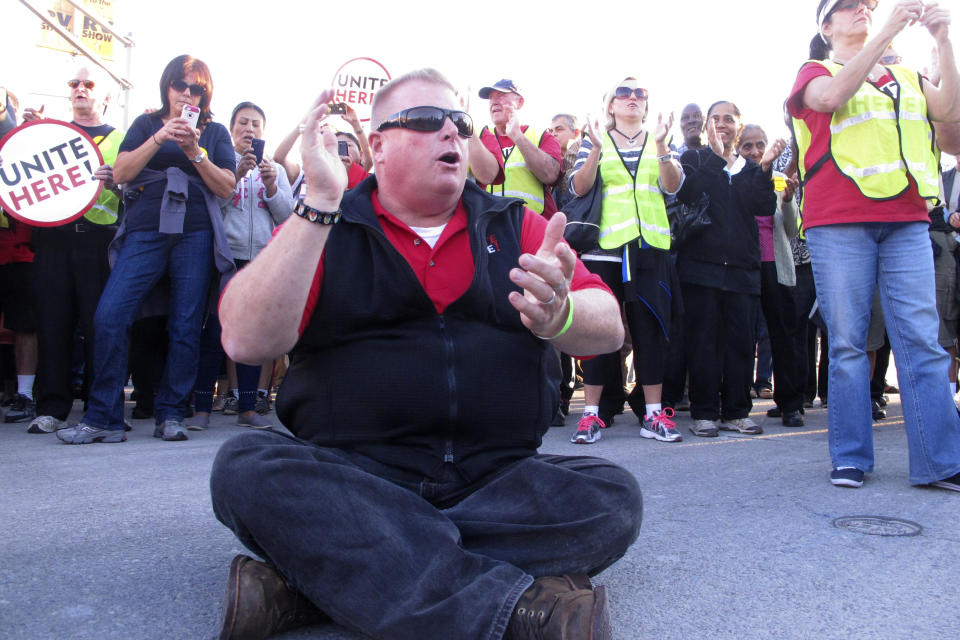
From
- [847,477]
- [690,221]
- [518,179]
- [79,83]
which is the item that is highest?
[79,83]

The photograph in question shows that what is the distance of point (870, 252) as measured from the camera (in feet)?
12.3

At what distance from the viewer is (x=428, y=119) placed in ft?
7.75

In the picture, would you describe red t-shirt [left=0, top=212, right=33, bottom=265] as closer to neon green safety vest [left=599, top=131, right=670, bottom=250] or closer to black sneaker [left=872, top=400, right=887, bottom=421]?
neon green safety vest [left=599, top=131, right=670, bottom=250]

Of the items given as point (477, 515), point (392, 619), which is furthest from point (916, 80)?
point (392, 619)

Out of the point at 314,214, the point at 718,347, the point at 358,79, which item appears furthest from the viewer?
the point at 358,79

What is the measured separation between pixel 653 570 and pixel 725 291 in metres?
3.49

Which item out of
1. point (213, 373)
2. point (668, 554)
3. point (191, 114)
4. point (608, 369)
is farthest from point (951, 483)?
point (213, 373)

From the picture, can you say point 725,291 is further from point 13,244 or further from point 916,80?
point 13,244

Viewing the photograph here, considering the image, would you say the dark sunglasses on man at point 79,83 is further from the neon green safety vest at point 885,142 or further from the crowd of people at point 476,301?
the neon green safety vest at point 885,142

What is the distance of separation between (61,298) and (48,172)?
2.60 ft

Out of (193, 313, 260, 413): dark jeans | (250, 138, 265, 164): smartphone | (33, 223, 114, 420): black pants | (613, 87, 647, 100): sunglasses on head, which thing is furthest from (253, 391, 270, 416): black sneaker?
(613, 87, 647, 100): sunglasses on head

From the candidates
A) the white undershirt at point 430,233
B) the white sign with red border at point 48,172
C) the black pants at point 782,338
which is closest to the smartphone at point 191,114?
the white sign with red border at point 48,172

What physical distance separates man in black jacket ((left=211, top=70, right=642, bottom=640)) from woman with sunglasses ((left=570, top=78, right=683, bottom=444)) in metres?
2.87

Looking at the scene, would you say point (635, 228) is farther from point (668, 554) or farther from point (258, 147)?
point (668, 554)
